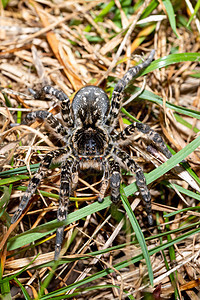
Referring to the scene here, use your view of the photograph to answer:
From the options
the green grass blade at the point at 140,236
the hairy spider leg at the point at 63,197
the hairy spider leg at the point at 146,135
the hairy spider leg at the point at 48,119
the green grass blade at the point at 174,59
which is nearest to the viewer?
the green grass blade at the point at 140,236

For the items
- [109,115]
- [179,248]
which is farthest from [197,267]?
[109,115]

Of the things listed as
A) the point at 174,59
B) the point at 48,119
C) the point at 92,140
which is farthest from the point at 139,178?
the point at 174,59

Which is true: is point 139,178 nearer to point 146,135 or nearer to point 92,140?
point 146,135

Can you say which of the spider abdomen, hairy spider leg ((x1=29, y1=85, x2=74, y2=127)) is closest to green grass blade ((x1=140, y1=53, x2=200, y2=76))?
the spider abdomen

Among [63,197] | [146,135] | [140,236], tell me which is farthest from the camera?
[146,135]

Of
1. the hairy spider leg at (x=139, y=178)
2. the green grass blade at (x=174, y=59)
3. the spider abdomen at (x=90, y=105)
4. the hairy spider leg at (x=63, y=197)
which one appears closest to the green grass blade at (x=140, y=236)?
the hairy spider leg at (x=139, y=178)

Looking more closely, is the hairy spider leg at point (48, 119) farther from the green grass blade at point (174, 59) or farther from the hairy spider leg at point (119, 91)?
the green grass blade at point (174, 59)
